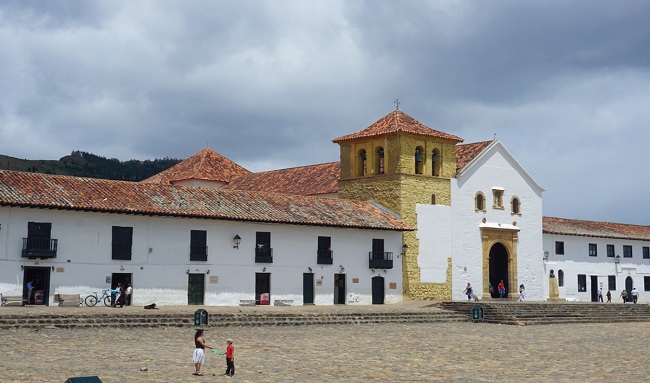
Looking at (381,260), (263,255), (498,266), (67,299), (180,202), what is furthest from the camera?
(498,266)

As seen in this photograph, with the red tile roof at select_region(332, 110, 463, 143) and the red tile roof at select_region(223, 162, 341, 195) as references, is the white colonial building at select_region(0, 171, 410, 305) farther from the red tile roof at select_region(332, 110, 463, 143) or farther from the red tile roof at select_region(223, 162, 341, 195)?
the red tile roof at select_region(223, 162, 341, 195)

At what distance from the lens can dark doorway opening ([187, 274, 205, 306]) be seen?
3541 cm

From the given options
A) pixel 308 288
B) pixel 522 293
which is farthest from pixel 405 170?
pixel 522 293

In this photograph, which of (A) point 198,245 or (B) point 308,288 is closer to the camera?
(A) point 198,245

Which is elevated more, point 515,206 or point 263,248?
point 515,206

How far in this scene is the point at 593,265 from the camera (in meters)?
56.1

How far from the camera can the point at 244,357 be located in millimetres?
20297

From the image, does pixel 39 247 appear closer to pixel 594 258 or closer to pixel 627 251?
pixel 594 258

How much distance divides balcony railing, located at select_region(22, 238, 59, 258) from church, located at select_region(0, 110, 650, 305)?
40 millimetres

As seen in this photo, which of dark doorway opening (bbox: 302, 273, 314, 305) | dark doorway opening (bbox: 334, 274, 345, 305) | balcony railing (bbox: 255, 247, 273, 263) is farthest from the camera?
dark doorway opening (bbox: 334, 274, 345, 305)

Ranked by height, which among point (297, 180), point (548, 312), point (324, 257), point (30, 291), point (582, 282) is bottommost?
point (548, 312)

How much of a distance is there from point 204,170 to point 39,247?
24157mm

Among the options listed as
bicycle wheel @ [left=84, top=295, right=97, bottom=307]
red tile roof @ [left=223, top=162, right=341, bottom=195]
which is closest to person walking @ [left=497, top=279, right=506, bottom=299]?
red tile roof @ [left=223, top=162, right=341, bottom=195]

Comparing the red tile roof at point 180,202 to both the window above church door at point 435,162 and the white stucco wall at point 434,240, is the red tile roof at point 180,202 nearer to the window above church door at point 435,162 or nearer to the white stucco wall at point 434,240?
the white stucco wall at point 434,240
